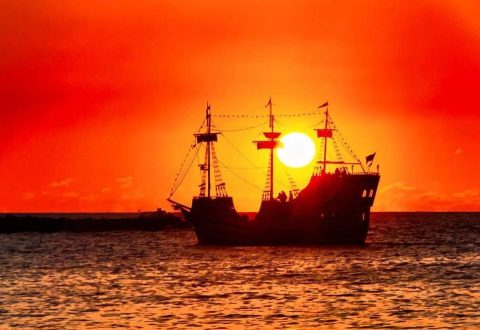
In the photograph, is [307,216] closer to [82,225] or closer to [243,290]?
[243,290]

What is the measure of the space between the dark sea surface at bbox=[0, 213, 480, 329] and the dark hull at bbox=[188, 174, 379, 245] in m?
9.54

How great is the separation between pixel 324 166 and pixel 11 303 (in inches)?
2094

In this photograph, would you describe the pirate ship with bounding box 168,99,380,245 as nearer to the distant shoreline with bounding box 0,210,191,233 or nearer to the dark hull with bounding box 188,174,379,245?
the dark hull with bounding box 188,174,379,245

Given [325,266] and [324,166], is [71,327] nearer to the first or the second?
[325,266]

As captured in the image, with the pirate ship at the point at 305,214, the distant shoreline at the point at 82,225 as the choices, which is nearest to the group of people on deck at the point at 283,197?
the pirate ship at the point at 305,214

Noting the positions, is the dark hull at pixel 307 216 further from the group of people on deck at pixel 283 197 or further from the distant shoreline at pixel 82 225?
the distant shoreline at pixel 82 225

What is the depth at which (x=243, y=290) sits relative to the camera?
155 feet

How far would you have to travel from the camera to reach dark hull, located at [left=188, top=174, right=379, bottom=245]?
8862 centimetres

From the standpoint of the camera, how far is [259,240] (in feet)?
299

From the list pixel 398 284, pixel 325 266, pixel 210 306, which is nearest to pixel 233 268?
pixel 325 266

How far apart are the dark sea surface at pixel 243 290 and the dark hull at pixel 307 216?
31.3 ft

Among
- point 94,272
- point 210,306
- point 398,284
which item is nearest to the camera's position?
point 210,306

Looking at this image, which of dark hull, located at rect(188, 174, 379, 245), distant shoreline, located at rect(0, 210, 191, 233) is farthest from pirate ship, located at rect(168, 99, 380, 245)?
distant shoreline, located at rect(0, 210, 191, 233)

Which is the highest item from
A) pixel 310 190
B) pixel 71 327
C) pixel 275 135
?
pixel 275 135
